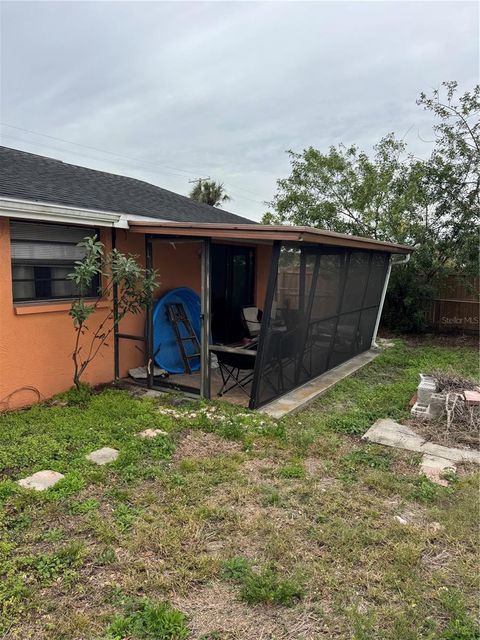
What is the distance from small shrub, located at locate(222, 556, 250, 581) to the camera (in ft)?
7.88

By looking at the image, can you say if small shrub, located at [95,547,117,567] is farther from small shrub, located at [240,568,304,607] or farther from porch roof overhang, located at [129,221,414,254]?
porch roof overhang, located at [129,221,414,254]

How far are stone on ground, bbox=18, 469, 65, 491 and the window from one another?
2202mm

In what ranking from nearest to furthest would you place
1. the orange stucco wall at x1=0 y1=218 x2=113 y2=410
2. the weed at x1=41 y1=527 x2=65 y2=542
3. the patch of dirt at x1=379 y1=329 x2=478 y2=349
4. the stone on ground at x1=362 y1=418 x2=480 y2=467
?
1. the weed at x1=41 y1=527 x2=65 y2=542
2. the stone on ground at x1=362 y1=418 x2=480 y2=467
3. the orange stucco wall at x1=0 y1=218 x2=113 y2=410
4. the patch of dirt at x1=379 y1=329 x2=478 y2=349

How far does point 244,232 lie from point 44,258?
2.38 m

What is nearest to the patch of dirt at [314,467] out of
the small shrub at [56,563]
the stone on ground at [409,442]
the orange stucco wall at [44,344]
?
the stone on ground at [409,442]

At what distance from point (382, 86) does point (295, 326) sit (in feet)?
24.3

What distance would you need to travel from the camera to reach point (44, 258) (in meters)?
5.02

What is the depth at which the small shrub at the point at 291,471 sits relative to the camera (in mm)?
3596

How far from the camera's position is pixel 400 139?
12.0 meters

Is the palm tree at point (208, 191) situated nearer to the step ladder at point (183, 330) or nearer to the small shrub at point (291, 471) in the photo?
the step ladder at point (183, 330)

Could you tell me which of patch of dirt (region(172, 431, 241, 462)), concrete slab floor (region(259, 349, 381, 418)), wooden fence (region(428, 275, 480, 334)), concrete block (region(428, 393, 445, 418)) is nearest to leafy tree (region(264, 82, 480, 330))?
wooden fence (region(428, 275, 480, 334))

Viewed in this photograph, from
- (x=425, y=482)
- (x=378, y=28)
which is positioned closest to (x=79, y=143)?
(x=378, y=28)

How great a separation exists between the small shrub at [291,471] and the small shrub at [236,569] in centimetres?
112

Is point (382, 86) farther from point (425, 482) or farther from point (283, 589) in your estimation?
point (283, 589)
